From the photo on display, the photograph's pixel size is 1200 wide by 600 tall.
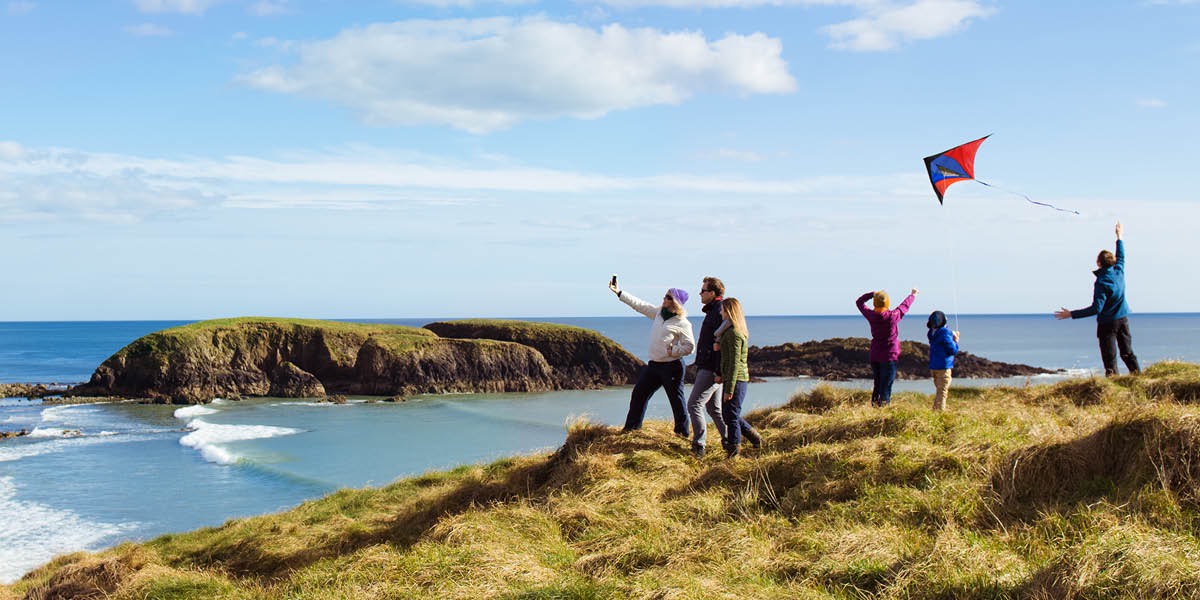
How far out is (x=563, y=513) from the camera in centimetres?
916

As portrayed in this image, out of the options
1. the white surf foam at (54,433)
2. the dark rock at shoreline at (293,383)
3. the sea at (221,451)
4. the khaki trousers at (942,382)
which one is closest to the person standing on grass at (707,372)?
the sea at (221,451)

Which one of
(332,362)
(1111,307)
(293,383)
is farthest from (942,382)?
(332,362)

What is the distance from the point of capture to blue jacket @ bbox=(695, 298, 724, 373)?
10172mm

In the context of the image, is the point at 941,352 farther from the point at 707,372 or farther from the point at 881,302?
the point at 707,372

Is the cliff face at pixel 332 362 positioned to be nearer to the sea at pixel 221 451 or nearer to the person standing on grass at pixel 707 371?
the sea at pixel 221 451

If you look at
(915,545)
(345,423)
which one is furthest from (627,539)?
(345,423)

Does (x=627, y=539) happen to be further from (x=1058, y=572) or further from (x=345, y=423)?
(x=345, y=423)

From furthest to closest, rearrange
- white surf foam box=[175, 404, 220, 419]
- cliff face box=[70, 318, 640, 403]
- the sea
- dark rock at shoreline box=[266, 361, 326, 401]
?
1. dark rock at shoreline box=[266, 361, 326, 401]
2. cliff face box=[70, 318, 640, 403]
3. white surf foam box=[175, 404, 220, 419]
4. the sea

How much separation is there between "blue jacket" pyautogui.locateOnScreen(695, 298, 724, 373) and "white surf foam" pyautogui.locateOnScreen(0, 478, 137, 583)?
1641cm

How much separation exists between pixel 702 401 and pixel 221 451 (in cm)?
3165

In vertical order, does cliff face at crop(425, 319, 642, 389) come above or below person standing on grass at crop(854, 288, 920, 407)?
below

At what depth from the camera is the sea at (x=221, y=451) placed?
23.3 meters

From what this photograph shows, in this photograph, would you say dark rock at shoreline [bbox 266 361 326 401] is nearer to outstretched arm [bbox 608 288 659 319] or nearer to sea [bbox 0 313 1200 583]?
sea [bbox 0 313 1200 583]

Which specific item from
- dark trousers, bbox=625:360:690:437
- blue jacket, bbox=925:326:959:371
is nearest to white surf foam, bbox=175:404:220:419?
dark trousers, bbox=625:360:690:437
